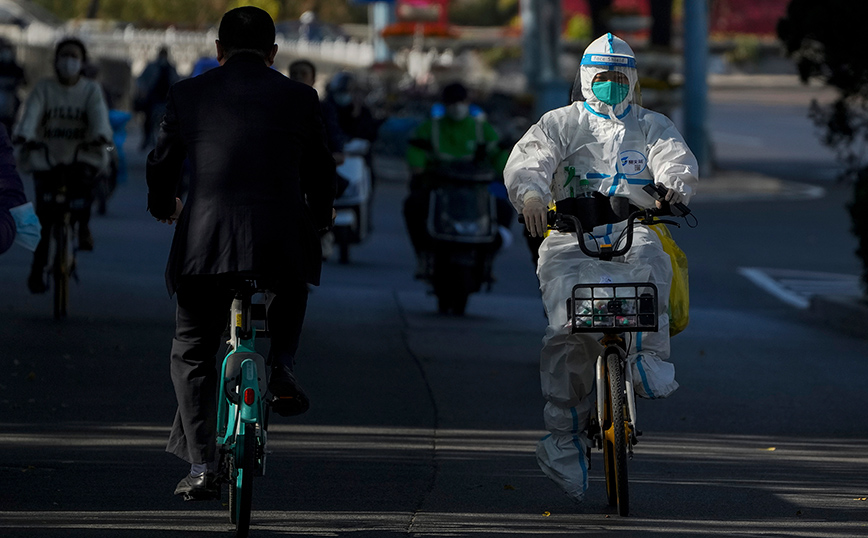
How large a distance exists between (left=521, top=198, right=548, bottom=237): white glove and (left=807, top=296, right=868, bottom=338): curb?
7608mm

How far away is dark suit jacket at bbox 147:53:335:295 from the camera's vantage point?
5719 millimetres

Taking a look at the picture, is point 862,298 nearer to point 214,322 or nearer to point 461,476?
point 461,476

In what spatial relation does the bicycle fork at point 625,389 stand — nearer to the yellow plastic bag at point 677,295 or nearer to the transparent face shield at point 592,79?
the yellow plastic bag at point 677,295

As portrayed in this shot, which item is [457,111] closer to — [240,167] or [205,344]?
[205,344]

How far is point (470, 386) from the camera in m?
9.89

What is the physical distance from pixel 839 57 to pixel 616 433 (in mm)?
8452

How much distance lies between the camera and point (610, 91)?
6.78 m

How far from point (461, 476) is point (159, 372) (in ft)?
Answer: 10.6

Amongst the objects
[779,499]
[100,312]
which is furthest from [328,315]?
[779,499]

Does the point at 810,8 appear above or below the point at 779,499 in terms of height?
above

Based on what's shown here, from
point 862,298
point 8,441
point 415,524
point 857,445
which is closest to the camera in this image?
point 415,524

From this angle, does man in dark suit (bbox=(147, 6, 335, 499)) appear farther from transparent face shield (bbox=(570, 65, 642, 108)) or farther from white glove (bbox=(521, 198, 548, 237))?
transparent face shield (bbox=(570, 65, 642, 108))

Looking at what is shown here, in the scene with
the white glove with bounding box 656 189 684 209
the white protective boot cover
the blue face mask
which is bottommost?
the white protective boot cover

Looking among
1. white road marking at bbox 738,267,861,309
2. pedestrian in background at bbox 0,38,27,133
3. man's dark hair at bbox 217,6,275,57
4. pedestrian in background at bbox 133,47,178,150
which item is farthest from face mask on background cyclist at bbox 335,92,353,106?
pedestrian in background at bbox 133,47,178,150
